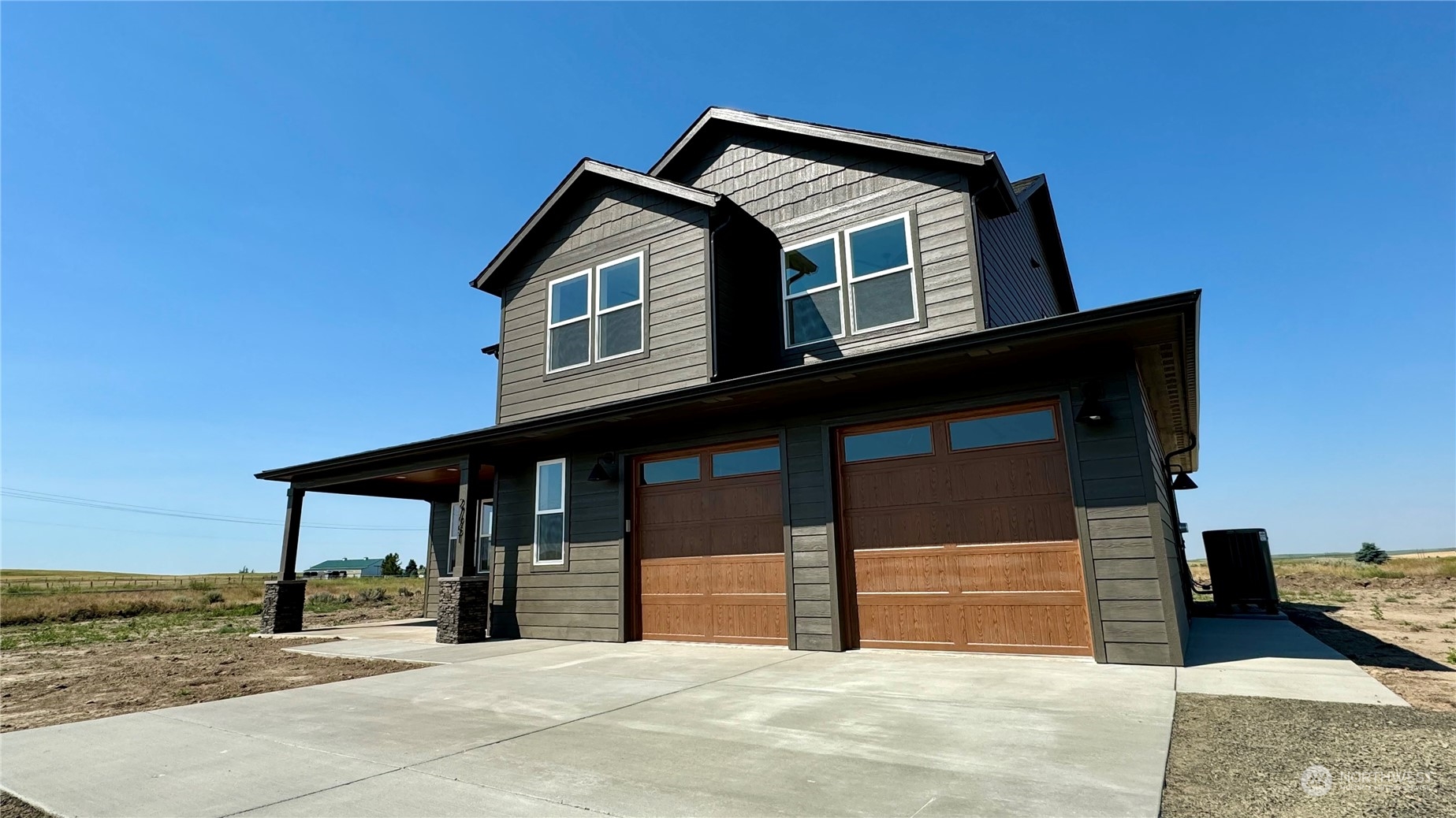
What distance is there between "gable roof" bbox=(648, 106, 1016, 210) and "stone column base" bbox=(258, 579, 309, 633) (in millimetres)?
10684

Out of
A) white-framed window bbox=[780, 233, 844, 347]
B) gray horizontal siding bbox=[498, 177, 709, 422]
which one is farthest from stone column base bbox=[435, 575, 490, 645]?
white-framed window bbox=[780, 233, 844, 347]

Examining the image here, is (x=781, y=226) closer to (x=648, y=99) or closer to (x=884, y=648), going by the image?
(x=648, y=99)

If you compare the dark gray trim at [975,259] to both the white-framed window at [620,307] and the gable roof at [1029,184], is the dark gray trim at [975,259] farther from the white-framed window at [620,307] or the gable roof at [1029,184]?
the white-framed window at [620,307]

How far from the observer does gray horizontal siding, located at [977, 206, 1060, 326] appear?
29.2 ft

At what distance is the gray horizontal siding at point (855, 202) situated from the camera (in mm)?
8492

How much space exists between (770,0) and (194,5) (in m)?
8.77

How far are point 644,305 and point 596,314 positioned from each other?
1.04 m

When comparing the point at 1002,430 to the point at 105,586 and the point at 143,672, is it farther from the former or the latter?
the point at 105,586

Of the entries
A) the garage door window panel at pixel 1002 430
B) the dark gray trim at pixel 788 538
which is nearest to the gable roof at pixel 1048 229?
the garage door window panel at pixel 1002 430

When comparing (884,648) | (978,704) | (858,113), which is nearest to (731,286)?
(858,113)

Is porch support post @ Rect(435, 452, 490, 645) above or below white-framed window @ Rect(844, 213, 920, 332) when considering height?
below

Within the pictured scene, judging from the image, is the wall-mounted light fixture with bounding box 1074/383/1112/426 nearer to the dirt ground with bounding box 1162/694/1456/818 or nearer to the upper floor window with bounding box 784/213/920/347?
the upper floor window with bounding box 784/213/920/347

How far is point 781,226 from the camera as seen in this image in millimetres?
10305

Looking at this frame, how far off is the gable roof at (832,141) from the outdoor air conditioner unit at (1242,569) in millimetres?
7015
